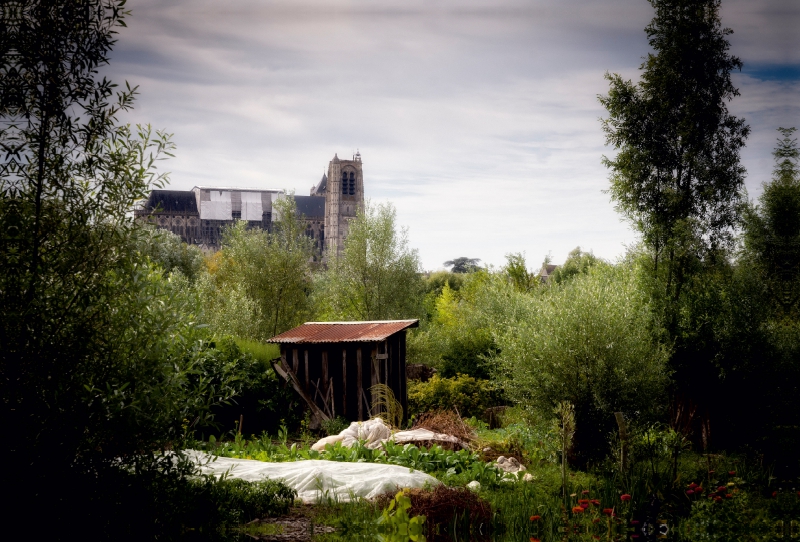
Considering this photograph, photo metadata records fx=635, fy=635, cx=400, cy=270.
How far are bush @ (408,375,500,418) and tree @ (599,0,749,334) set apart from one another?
7715 millimetres

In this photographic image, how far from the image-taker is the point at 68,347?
6.07 meters

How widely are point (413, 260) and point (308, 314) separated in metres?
6.11

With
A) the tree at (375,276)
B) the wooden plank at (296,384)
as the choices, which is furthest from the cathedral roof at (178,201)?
the wooden plank at (296,384)

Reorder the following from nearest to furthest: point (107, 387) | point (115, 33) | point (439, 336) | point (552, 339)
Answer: point (107, 387) < point (115, 33) < point (552, 339) < point (439, 336)

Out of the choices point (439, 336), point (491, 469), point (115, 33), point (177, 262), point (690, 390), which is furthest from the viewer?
point (177, 262)

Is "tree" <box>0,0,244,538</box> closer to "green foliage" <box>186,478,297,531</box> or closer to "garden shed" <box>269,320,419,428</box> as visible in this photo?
"green foliage" <box>186,478,297,531</box>

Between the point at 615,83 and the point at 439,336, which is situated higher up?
the point at 615,83

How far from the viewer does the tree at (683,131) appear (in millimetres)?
16000

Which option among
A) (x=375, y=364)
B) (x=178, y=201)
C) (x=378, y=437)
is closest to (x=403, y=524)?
(x=378, y=437)

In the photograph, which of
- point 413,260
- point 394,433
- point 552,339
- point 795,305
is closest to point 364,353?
point 394,433

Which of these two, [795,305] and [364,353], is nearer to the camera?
[364,353]

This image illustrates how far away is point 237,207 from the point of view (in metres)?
101

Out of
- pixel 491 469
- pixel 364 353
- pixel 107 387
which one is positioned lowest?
pixel 491 469

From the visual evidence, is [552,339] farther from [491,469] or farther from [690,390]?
[690,390]
